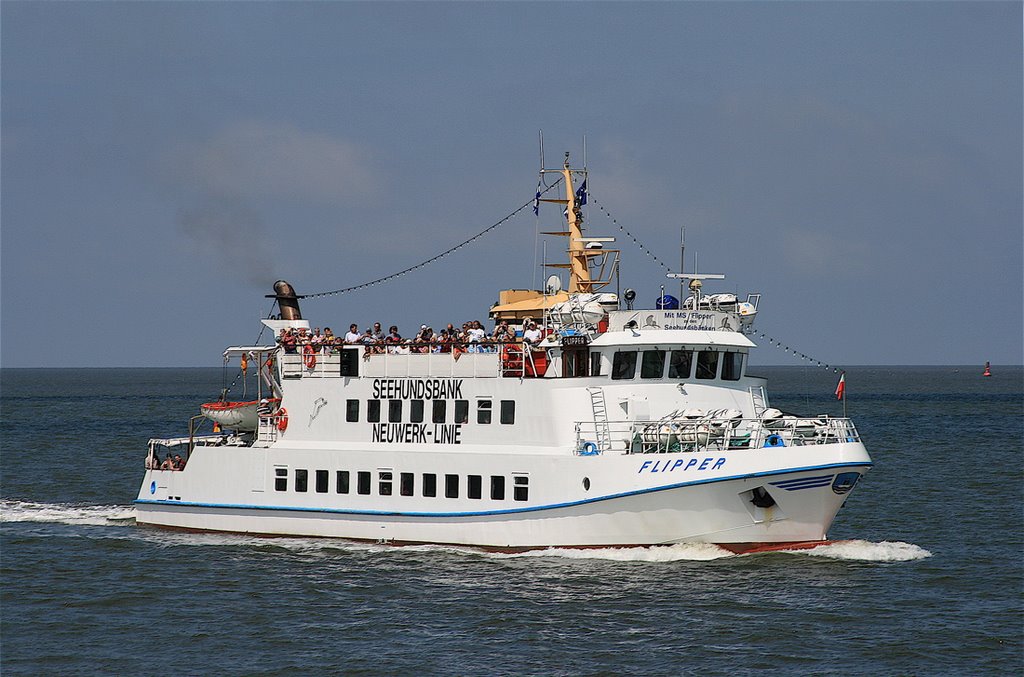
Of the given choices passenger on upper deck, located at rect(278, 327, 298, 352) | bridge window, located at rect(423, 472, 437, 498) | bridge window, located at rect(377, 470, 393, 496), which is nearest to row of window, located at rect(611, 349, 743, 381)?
bridge window, located at rect(423, 472, 437, 498)

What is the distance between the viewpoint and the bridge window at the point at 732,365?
1230 inches

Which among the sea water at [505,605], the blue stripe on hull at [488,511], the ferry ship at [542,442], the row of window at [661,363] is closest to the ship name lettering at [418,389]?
the ferry ship at [542,442]

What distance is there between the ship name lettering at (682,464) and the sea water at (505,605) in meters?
1.99

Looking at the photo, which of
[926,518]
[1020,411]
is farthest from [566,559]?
[1020,411]

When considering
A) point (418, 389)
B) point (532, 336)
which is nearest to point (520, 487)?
point (532, 336)

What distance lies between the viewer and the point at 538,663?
2255cm

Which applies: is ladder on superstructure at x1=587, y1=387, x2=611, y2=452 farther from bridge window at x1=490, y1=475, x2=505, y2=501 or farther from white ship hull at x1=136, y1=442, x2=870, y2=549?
bridge window at x1=490, y1=475, x2=505, y2=501

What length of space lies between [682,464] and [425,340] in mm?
8395

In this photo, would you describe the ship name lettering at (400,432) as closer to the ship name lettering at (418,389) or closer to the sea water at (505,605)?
the ship name lettering at (418,389)

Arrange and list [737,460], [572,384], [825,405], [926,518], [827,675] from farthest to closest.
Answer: [825,405] < [926,518] < [572,384] < [737,460] < [827,675]

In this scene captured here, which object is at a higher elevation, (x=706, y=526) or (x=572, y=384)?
(x=572, y=384)

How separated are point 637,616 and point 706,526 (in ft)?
13.2

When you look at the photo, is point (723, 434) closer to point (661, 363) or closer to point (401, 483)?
point (661, 363)

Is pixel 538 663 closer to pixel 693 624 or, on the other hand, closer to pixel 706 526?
pixel 693 624
